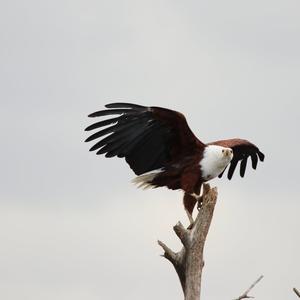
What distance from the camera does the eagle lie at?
743 inches

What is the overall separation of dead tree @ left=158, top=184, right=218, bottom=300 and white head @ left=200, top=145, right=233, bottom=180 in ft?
5.12

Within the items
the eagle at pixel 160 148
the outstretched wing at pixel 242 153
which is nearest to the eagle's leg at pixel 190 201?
the eagle at pixel 160 148

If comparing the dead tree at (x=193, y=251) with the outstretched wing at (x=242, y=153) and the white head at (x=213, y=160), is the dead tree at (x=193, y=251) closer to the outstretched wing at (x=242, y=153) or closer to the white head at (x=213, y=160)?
the white head at (x=213, y=160)

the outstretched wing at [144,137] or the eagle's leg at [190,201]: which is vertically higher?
the outstretched wing at [144,137]

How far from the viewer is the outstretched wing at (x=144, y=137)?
18875 millimetres

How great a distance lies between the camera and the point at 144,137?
19203mm

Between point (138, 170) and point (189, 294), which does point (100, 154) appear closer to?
point (138, 170)

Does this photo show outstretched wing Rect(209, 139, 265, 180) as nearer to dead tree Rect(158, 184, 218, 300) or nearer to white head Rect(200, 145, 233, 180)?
white head Rect(200, 145, 233, 180)

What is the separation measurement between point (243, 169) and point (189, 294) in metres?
5.62

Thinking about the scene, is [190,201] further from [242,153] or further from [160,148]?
[242,153]

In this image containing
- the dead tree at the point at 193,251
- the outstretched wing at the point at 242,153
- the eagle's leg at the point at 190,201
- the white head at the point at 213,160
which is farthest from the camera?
the outstretched wing at the point at 242,153

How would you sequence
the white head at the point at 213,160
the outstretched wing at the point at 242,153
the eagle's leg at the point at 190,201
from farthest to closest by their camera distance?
the outstretched wing at the point at 242,153 < the white head at the point at 213,160 < the eagle's leg at the point at 190,201

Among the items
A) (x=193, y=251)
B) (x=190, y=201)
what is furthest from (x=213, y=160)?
(x=193, y=251)

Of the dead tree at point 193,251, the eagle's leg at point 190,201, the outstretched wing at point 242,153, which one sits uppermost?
the outstretched wing at point 242,153
